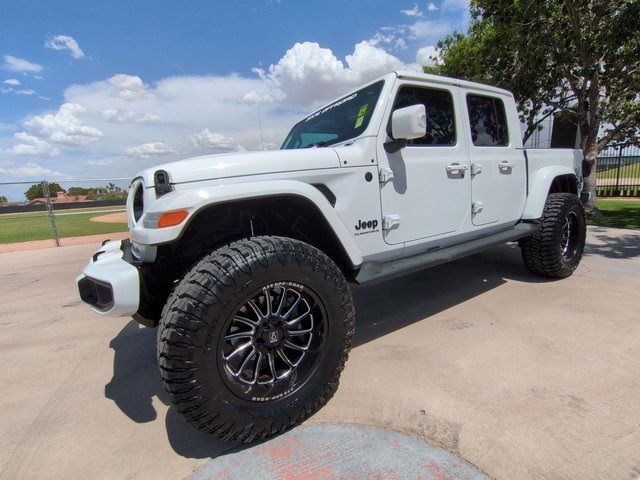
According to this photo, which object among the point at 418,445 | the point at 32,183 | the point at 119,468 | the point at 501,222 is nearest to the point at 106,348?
the point at 119,468

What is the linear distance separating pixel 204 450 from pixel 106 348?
1707mm

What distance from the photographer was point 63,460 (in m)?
1.83

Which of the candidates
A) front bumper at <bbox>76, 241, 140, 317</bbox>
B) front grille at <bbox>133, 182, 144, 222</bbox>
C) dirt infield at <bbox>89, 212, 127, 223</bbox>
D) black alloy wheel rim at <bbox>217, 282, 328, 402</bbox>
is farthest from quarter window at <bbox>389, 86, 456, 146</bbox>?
dirt infield at <bbox>89, 212, 127, 223</bbox>

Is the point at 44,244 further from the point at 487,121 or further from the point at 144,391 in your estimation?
the point at 487,121

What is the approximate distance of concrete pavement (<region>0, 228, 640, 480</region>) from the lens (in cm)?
176

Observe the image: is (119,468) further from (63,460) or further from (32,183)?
(32,183)

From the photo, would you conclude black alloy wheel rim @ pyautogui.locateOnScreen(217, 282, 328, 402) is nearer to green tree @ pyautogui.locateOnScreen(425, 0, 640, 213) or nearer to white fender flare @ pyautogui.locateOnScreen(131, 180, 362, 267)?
white fender flare @ pyautogui.locateOnScreen(131, 180, 362, 267)

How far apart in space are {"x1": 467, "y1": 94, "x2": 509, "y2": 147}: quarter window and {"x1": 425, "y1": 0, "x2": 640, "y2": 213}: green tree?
3.92m

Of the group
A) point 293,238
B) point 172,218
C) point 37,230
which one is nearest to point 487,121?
point 293,238

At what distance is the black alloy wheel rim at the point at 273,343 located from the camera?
1830mm

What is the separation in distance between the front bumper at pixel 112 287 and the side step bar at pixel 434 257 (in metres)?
1.31

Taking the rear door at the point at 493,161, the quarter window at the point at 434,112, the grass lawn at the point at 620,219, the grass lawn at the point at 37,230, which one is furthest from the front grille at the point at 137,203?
the grass lawn at the point at 37,230

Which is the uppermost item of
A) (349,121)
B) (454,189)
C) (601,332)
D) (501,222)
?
(349,121)

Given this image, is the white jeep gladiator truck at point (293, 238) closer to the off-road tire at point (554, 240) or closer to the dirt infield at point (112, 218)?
the off-road tire at point (554, 240)
